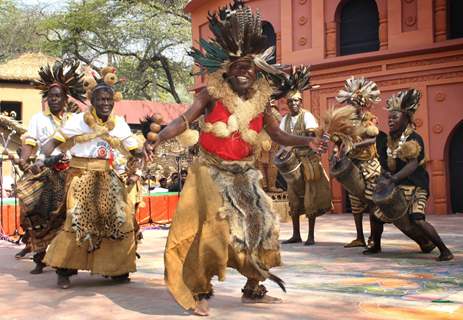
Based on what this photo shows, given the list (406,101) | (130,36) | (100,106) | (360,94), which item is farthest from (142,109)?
(100,106)

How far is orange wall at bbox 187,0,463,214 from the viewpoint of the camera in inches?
576

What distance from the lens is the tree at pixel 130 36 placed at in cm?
3475

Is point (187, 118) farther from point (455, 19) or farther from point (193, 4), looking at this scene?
point (193, 4)

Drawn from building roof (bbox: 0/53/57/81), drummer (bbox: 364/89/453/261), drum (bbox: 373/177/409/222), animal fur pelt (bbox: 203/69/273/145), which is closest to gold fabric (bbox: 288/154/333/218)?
drummer (bbox: 364/89/453/261)

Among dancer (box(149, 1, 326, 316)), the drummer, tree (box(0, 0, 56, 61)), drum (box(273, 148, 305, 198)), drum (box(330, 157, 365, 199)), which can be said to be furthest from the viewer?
tree (box(0, 0, 56, 61))

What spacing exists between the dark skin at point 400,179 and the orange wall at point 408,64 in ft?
24.2

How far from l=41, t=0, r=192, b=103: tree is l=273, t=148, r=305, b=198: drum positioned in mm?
26730

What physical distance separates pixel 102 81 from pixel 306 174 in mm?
3843

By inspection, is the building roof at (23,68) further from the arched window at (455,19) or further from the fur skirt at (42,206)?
the fur skirt at (42,206)

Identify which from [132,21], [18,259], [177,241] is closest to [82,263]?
[177,241]

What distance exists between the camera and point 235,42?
4957 mm

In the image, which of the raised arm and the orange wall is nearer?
the raised arm

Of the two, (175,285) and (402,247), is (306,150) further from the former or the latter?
(175,285)

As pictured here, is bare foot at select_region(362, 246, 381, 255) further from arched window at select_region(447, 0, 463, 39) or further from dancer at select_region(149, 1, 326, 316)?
arched window at select_region(447, 0, 463, 39)
